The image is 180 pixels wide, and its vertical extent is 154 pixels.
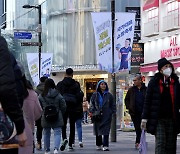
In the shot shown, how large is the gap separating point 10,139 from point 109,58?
1378 centimetres

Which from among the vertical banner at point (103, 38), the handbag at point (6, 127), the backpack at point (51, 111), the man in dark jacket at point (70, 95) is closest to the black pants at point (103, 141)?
the man in dark jacket at point (70, 95)

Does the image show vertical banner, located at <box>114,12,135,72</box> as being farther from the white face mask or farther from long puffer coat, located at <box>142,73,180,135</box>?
long puffer coat, located at <box>142,73,180,135</box>

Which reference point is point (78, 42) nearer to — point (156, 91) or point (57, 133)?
point (57, 133)

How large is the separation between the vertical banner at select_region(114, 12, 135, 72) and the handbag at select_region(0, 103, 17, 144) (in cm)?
1385

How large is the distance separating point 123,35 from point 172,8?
49.8 feet

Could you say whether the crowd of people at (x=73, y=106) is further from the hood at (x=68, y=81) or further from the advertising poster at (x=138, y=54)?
the advertising poster at (x=138, y=54)

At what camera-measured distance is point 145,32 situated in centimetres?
3728

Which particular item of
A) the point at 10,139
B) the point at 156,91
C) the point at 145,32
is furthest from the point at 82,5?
the point at 10,139

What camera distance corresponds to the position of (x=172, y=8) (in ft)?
108

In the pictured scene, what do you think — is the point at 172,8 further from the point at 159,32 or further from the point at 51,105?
the point at 51,105

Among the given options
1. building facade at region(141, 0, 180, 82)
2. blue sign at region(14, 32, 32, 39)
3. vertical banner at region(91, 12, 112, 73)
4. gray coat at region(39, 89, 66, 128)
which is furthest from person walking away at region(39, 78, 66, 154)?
building facade at region(141, 0, 180, 82)

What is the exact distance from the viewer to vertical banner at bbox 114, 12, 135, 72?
1819cm

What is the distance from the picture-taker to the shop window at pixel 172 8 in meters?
32.1

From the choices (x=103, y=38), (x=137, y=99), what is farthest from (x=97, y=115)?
(x=103, y=38)
